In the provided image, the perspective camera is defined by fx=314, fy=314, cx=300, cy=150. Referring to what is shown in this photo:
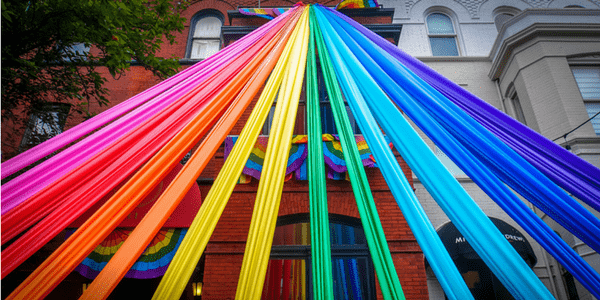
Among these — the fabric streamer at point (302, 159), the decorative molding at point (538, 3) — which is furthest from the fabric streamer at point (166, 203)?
the decorative molding at point (538, 3)

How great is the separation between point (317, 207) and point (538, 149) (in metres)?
1.74

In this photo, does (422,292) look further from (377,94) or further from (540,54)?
(540,54)

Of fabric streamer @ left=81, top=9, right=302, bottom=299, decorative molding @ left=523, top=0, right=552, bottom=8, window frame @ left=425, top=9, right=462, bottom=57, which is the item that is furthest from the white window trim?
fabric streamer @ left=81, top=9, right=302, bottom=299

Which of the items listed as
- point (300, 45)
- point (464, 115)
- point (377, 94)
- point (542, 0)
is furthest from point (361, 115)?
point (542, 0)

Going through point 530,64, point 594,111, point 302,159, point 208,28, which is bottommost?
point 302,159

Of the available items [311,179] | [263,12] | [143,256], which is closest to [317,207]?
[311,179]

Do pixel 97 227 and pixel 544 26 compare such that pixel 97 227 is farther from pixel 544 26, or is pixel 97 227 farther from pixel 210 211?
pixel 544 26

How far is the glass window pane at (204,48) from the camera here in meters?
8.52

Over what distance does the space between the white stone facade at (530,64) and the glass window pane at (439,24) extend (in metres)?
0.20

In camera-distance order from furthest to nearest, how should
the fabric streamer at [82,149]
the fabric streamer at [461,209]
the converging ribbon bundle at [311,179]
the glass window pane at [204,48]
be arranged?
the glass window pane at [204,48] < the fabric streamer at [82,149] < the converging ribbon bundle at [311,179] < the fabric streamer at [461,209]

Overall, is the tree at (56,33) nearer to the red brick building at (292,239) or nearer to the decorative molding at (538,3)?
the red brick building at (292,239)

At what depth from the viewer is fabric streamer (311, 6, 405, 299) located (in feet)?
7.06

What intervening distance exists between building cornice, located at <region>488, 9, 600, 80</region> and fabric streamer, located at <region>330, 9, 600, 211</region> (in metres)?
6.26

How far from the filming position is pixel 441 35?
923 cm
